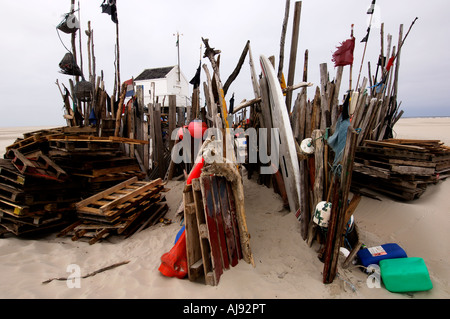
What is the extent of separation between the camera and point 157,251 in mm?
3814

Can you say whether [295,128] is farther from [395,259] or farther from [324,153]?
[395,259]

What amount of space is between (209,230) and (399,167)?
4191mm

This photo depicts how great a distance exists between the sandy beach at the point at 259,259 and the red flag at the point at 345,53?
302cm

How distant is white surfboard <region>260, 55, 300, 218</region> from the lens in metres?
4.20

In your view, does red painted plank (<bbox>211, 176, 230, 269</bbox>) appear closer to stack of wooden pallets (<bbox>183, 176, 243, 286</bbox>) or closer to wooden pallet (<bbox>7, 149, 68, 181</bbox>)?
stack of wooden pallets (<bbox>183, 176, 243, 286</bbox>)

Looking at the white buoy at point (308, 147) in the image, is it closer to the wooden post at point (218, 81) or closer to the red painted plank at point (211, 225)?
the wooden post at point (218, 81)

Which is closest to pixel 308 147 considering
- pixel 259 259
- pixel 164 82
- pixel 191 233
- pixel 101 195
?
pixel 259 259

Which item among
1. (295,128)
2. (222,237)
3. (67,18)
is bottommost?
(222,237)

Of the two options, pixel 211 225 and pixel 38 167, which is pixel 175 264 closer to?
pixel 211 225

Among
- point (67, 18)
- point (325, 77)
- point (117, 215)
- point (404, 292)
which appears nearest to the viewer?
point (404, 292)

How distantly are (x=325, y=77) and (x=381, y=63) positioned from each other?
18.6 ft
